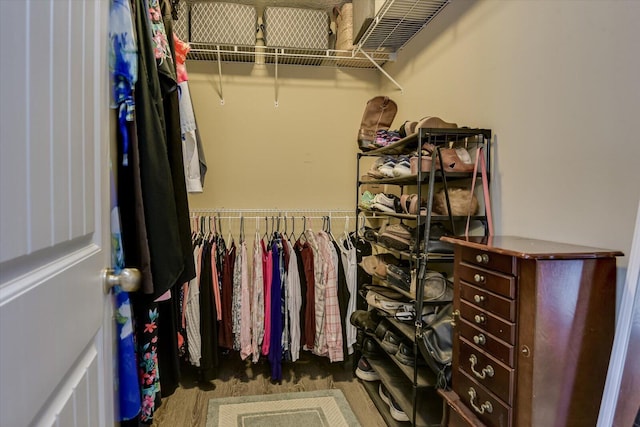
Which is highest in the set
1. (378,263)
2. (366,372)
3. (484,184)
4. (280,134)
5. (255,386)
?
(280,134)

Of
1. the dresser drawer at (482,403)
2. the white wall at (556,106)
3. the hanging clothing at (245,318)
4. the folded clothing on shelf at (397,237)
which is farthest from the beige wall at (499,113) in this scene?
the hanging clothing at (245,318)

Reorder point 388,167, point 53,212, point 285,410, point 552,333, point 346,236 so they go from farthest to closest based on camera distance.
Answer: point 346,236
point 285,410
point 388,167
point 552,333
point 53,212

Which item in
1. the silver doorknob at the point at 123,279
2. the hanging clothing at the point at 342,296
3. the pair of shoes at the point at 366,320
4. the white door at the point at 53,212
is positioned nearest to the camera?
the white door at the point at 53,212

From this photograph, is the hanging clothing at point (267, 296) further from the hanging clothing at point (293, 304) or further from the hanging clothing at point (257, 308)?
the hanging clothing at point (293, 304)

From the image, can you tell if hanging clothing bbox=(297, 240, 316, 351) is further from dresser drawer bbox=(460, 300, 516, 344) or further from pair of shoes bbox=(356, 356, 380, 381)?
dresser drawer bbox=(460, 300, 516, 344)

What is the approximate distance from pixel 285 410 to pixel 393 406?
2.10 feet

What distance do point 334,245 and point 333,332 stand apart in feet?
1.90

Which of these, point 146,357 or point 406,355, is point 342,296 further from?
point 146,357

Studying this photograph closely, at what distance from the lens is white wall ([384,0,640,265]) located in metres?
1.16

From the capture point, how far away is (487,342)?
1228mm

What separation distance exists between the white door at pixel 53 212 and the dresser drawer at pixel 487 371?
1020 mm

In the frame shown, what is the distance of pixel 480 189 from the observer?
1.84 m

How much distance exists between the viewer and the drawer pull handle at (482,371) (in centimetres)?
120

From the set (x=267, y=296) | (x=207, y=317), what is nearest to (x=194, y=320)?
(x=207, y=317)
